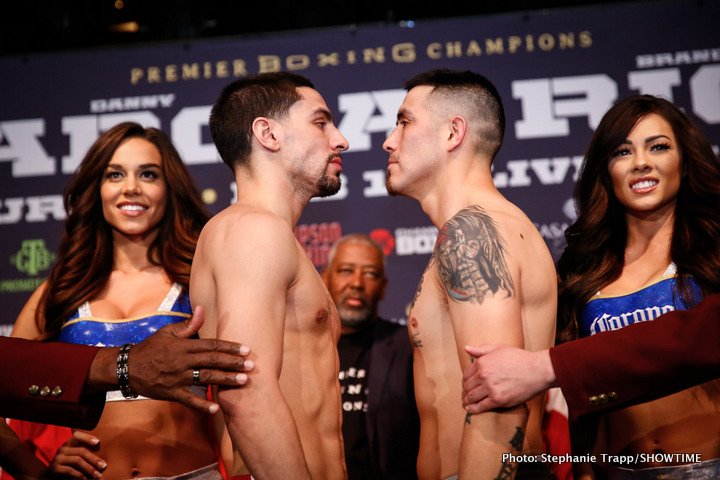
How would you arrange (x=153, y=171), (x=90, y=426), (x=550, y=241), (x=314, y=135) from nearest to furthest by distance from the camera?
(x=90, y=426) < (x=314, y=135) < (x=153, y=171) < (x=550, y=241)

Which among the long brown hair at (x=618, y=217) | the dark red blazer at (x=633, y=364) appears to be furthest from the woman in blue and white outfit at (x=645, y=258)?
the dark red blazer at (x=633, y=364)

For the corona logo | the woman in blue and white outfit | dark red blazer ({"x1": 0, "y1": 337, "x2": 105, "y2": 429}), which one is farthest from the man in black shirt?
dark red blazer ({"x1": 0, "y1": 337, "x2": 105, "y2": 429})

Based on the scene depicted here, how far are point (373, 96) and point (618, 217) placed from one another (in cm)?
192

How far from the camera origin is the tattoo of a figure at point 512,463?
76.3 inches

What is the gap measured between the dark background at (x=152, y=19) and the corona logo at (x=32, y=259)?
128 cm

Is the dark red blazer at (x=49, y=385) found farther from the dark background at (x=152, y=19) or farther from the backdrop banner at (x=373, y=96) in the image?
the dark background at (x=152, y=19)

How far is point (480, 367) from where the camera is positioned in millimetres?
1933

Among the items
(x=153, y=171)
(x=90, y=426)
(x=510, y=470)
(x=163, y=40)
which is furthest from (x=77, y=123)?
(x=510, y=470)

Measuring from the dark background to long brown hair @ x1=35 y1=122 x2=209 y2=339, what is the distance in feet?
Answer: 5.99

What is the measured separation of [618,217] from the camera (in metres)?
3.05

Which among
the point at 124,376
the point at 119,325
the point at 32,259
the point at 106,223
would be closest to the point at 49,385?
the point at 124,376

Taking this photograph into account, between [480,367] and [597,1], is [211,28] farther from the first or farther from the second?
[480,367]

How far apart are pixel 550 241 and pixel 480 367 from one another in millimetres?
2484

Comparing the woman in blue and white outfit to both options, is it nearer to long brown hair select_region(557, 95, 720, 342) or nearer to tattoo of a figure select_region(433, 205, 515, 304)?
long brown hair select_region(557, 95, 720, 342)
